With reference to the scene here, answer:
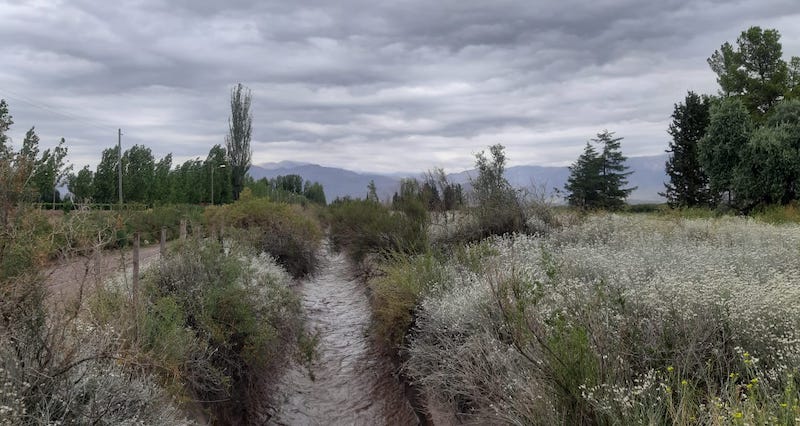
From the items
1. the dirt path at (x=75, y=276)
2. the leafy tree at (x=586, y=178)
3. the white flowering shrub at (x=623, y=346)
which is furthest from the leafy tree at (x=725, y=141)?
the dirt path at (x=75, y=276)

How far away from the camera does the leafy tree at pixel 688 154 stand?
3422cm

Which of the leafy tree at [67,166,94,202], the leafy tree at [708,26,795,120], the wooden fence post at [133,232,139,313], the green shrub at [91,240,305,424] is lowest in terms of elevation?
the green shrub at [91,240,305,424]

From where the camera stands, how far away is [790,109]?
25.5 metres

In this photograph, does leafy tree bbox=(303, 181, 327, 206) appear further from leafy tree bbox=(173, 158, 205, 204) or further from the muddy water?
the muddy water

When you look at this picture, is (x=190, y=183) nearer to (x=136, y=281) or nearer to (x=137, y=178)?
(x=137, y=178)

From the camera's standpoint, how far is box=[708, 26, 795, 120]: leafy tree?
33156 millimetres

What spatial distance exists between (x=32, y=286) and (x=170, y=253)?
16.5ft

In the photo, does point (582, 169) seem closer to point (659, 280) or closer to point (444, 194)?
point (444, 194)

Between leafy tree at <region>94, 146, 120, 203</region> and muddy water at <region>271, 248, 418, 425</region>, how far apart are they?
937 inches

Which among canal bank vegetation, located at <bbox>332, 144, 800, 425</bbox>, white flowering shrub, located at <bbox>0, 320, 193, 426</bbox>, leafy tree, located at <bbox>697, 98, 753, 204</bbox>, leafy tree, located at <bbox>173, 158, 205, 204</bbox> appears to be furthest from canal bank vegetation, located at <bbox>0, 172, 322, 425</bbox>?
leafy tree, located at <bbox>173, 158, 205, 204</bbox>

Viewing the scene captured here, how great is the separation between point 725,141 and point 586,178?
1815 cm

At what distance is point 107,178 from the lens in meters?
32.0

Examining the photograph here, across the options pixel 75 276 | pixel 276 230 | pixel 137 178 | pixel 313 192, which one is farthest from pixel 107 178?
pixel 313 192

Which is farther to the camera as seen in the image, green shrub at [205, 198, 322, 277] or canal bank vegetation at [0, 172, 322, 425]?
green shrub at [205, 198, 322, 277]
